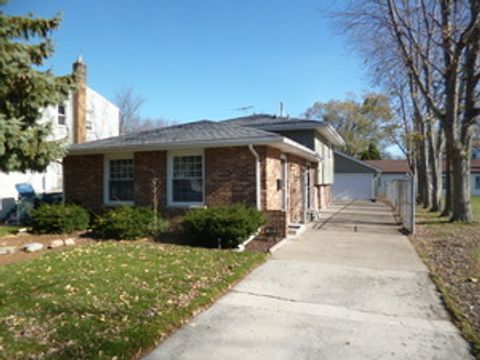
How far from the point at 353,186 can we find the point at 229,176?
76.4ft

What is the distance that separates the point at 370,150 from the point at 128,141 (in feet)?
151

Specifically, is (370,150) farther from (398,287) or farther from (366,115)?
(398,287)

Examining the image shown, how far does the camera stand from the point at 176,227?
33.7ft

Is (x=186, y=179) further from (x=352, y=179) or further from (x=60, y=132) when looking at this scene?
(x=352, y=179)

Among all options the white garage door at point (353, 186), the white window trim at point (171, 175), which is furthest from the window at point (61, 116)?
the white garage door at point (353, 186)

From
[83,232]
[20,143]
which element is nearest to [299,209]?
[83,232]

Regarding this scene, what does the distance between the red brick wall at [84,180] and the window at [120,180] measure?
32 centimetres

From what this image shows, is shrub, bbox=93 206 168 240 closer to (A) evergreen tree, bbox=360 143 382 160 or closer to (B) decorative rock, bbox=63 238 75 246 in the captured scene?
(B) decorative rock, bbox=63 238 75 246

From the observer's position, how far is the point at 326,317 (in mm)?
A: 4492

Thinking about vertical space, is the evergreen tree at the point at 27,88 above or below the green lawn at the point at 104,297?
above

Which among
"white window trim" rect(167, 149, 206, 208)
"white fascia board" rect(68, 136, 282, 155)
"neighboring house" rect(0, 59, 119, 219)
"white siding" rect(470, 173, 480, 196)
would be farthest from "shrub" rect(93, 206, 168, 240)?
"white siding" rect(470, 173, 480, 196)

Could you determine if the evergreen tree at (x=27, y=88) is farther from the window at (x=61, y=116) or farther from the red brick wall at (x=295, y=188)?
the window at (x=61, y=116)

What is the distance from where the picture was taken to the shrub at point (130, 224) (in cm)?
946

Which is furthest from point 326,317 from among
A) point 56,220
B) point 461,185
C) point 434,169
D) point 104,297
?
point 434,169
